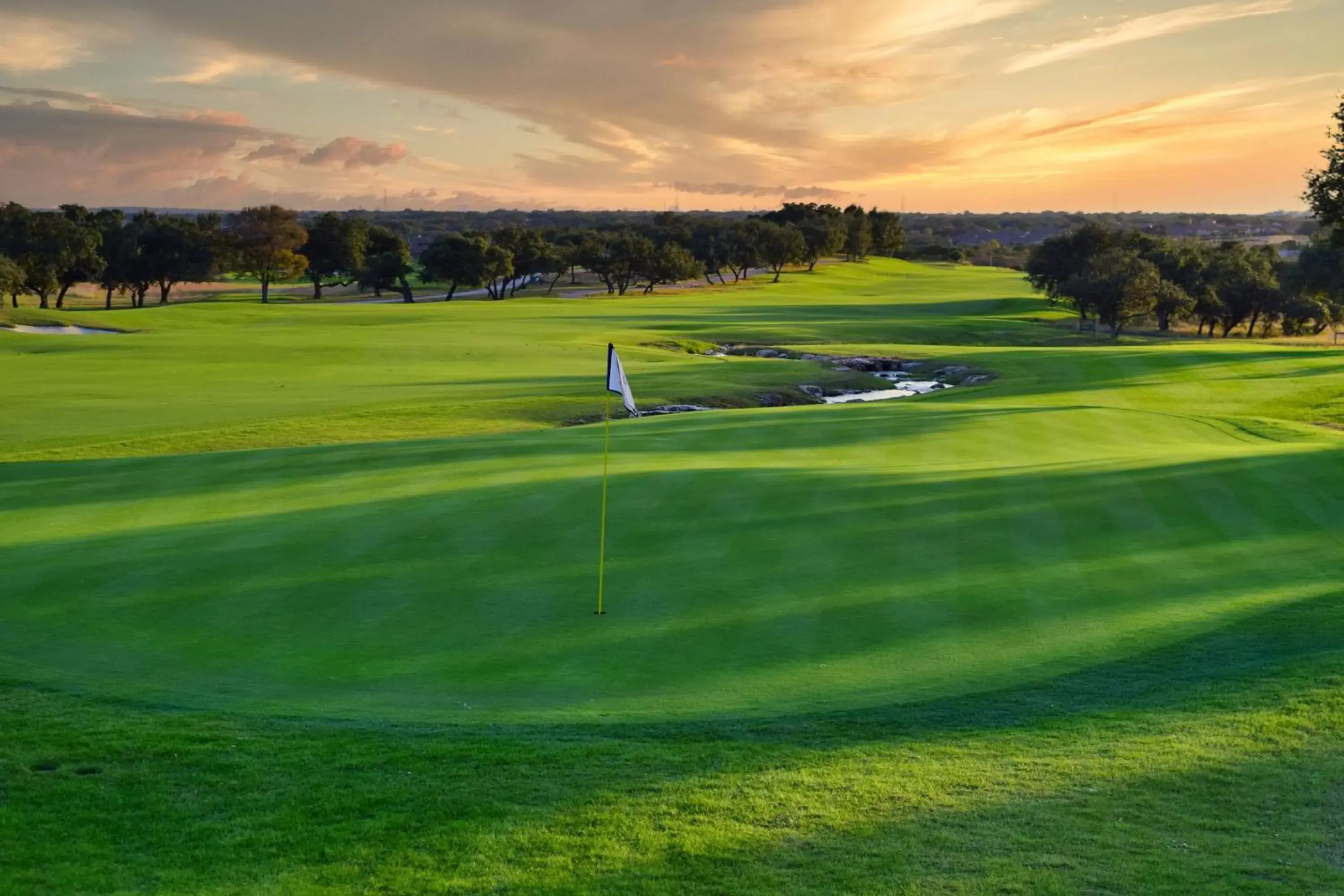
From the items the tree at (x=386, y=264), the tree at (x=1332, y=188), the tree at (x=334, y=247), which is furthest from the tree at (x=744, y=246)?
the tree at (x=1332, y=188)

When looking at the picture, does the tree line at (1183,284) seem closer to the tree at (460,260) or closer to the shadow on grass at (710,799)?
the tree at (460,260)

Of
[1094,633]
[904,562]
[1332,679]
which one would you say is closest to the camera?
[1332,679]

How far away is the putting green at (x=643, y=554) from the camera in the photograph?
1112cm

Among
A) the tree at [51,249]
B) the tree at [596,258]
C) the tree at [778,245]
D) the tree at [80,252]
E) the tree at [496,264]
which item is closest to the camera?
the tree at [51,249]

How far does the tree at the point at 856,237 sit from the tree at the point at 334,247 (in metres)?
83.2

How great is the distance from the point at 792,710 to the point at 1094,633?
4.07 m

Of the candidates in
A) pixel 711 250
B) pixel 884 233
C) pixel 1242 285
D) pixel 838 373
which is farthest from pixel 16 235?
pixel 884 233

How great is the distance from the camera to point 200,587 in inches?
531

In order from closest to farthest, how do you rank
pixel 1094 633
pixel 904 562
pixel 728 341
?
pixel 1094 633
pixel 904 562
pixel 728 341

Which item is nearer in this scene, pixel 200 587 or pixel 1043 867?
pixel 1043 867

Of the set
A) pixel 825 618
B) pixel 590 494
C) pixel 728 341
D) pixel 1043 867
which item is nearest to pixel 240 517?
pixel 590 494

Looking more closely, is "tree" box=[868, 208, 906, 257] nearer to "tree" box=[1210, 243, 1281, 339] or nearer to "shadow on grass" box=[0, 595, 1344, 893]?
"tree" box=[1210, 243, 1281, 339]

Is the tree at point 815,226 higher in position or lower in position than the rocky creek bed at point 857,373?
higher

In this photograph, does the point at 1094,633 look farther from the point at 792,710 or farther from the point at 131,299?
the point at 131,299
